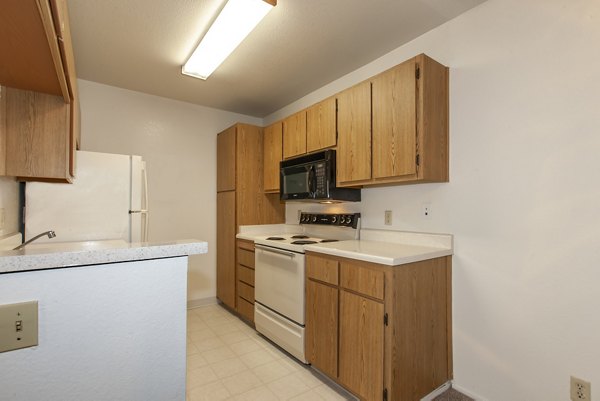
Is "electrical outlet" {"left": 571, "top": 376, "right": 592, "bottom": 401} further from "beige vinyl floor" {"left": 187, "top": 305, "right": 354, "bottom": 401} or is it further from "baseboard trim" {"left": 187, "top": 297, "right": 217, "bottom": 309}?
"baseboard trim" {"left": 187, "top": 297, "right": 217, "bottom": 309}

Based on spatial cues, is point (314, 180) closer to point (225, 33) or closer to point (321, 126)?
point (321, 126)

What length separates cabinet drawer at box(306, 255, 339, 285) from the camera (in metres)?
1.90

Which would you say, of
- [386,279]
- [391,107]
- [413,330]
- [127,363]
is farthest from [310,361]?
[391,107]

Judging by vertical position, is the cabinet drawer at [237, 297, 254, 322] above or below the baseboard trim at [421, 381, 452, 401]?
above

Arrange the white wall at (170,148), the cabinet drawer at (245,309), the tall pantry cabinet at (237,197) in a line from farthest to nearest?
the tall pantry cabinet at (237,197) → the white wall at (170,148) → the cabinet drawer at (245,309)

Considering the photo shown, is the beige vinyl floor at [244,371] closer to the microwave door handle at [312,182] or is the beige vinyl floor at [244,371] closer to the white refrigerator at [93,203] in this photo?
the white refrigerator at [93,203]

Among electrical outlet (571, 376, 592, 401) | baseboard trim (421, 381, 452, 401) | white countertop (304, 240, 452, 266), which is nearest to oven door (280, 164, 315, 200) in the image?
white countertop (304, 240, 452, 266)

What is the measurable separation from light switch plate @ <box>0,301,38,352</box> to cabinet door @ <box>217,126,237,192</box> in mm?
2586

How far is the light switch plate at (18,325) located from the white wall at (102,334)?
0.01 m

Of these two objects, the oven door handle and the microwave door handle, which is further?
the microwave door handle

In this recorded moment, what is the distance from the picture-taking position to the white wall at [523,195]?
4.61 ft

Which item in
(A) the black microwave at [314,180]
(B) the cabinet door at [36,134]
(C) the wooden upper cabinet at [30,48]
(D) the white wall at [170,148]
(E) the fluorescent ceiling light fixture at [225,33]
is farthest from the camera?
(D) the white wall at [170,148]

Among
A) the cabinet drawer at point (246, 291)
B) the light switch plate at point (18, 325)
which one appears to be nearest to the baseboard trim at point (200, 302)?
the cabinet drawer at point (246, 291)

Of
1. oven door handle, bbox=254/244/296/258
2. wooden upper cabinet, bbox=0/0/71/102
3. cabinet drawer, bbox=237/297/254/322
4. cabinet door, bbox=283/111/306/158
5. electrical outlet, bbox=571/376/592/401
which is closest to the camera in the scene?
wooden upper cabinet, bbox=0/0/71/102
